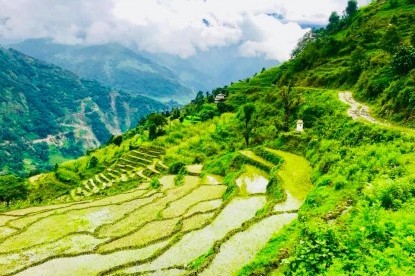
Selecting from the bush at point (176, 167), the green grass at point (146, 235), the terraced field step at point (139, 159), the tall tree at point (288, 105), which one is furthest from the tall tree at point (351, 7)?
the green grass at point (146, 235)

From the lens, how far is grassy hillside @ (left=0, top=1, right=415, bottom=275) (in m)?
15.3

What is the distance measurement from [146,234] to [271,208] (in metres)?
9.40

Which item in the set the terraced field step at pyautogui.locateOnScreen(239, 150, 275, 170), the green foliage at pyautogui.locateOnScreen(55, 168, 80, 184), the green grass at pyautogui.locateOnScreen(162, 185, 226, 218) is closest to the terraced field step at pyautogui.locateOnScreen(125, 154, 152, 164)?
the green foliage at pyautogui.locateOnScreen(55, 168, 80, 184)

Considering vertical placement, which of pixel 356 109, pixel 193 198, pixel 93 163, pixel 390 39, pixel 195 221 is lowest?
pixel 93 163

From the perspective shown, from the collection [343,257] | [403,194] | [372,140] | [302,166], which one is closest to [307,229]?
[343,257]

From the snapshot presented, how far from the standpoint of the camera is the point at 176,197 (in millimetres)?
43938

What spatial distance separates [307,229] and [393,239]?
3128 millimetres

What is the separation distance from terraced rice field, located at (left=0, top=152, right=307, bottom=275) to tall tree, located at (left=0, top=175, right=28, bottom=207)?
3393 cm

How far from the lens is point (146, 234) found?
3191 cm

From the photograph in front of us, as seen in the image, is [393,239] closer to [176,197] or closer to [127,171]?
[176,197]

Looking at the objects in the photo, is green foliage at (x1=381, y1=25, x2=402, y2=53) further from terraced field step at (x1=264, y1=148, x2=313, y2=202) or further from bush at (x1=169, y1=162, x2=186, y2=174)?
bush at (x1=169, y1=162, x2=186, y2=174)

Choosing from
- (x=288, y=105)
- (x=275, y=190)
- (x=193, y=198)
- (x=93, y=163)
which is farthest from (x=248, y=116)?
(x=93, y=163)

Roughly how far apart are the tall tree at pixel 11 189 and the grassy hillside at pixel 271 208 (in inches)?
419

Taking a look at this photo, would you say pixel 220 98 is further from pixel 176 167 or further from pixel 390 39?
pixel 176 167
